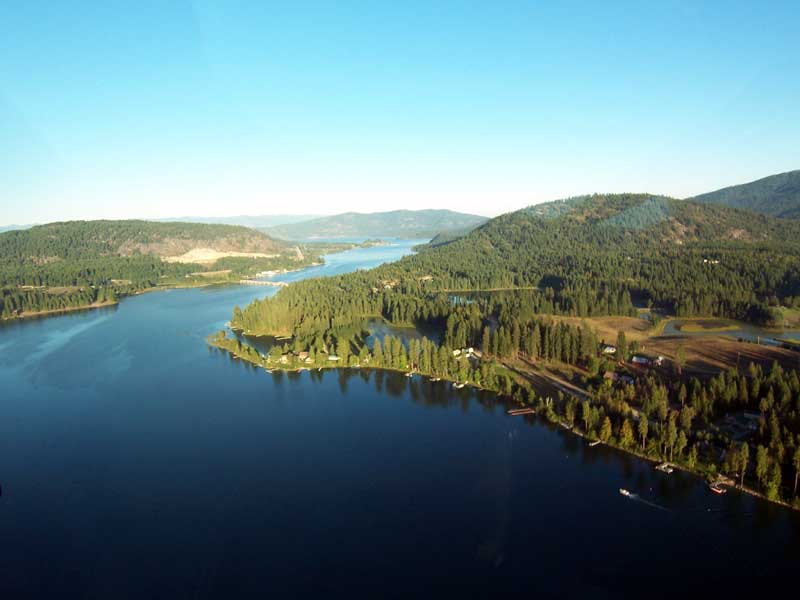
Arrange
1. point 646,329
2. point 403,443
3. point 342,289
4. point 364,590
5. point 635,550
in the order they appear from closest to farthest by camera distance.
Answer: point 364,590 < point 635,550 < point 403,443 < point 646,329 < point 342,289

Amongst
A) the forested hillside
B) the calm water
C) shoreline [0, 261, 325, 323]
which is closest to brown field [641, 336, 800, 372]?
the calm water

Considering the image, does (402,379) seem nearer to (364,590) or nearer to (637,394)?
(637,394)

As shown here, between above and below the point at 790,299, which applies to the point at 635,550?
below

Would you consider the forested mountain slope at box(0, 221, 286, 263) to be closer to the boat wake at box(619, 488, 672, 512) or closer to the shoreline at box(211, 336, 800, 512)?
the shoreline at box(211, 336, 800, 512)

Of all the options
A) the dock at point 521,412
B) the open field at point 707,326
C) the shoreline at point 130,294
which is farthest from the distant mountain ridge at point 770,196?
the dock at point 521,412

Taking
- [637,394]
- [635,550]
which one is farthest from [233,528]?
[637,394]

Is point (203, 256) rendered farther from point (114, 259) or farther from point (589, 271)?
point (589, 271)

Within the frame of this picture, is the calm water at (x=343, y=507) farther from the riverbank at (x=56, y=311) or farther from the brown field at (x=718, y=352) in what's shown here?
the riverbank at (x=56, y=311)
